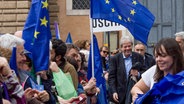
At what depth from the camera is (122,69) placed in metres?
10.9

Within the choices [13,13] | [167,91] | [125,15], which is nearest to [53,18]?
[13,13]

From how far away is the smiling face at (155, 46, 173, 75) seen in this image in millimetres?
6176

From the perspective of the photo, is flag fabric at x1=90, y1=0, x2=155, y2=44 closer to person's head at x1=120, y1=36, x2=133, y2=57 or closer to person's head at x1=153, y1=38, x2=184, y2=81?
person's head at x1=153, y1=38, x2=184, y2=81

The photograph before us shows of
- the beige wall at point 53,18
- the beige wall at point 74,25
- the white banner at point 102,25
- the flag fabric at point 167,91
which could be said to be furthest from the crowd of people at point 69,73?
the beige wall at point 74,25

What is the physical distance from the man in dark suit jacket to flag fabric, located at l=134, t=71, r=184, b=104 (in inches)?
184

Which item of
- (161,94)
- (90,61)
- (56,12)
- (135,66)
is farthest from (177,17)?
(161,94)

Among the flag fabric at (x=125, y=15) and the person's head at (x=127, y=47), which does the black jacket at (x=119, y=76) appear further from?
the flag fabric at (x=125, y=15)

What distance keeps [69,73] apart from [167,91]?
7.10 feet

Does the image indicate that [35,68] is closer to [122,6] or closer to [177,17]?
[122,6]

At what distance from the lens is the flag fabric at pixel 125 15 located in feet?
27.1

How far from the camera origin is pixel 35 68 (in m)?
7.19

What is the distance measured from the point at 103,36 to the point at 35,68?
1427 centimetres

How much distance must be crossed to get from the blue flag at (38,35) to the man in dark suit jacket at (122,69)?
3393 millimetres

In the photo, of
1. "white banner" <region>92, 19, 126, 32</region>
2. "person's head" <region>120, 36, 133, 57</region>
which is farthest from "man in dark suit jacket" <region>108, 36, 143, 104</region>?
"white banner" <region>92, 19, 126, 32</region>
